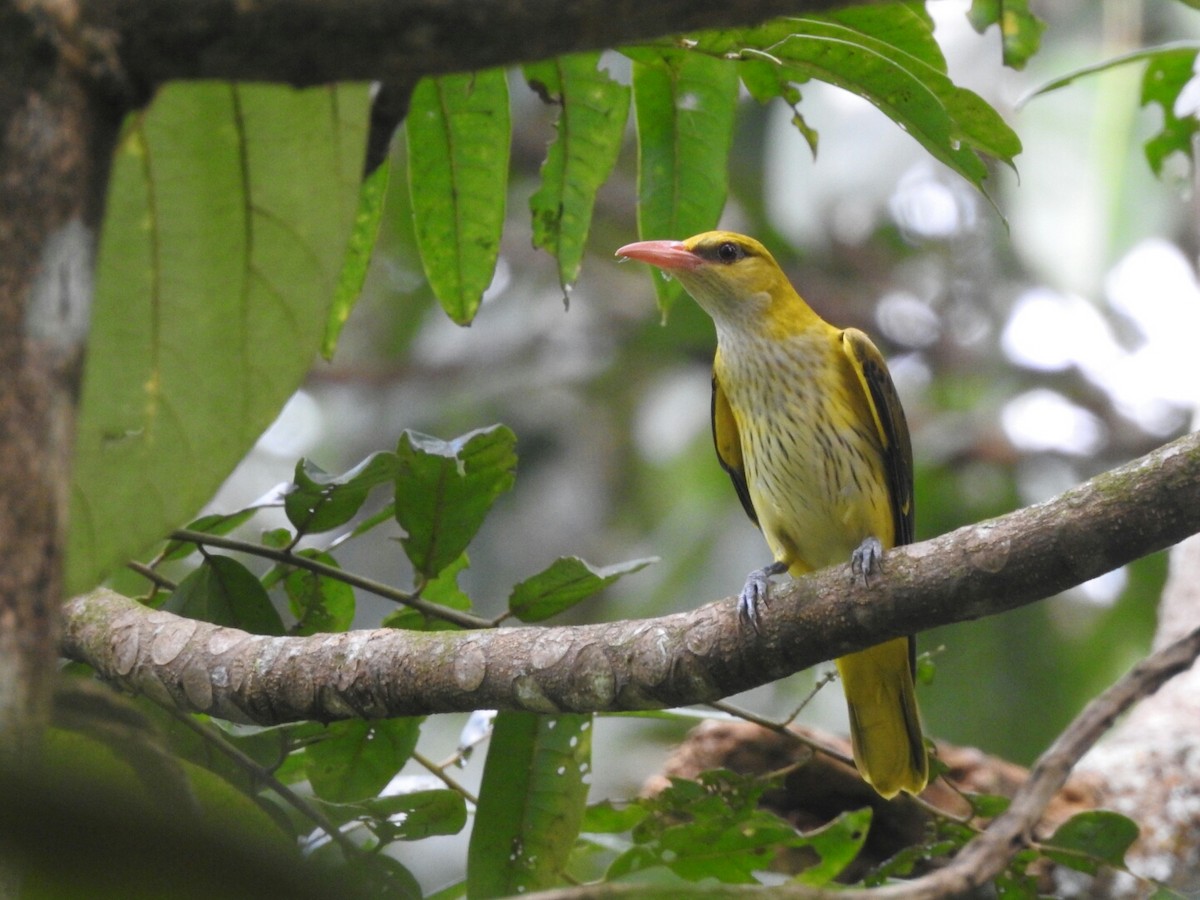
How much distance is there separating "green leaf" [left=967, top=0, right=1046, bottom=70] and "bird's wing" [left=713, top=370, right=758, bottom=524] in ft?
4.23

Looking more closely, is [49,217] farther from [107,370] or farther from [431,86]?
[431,86]

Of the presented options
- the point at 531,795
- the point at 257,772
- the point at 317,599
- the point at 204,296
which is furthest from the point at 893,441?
the point at 204,296

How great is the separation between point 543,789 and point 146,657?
28.0 inches

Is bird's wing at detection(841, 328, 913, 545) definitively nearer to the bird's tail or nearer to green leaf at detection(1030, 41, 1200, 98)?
the bird's tail

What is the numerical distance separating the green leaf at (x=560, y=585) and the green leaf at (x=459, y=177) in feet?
1.54

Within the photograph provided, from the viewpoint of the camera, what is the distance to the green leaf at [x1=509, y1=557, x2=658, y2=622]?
7.42 feet

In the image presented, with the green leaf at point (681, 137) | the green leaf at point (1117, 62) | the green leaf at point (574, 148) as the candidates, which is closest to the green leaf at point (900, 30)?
the green leaf at point (681, 137)

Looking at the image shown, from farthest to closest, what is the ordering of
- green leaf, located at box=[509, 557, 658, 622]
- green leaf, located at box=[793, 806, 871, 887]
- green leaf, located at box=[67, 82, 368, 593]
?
green leaf, located at box=[793, 806, 871, 887]
green leaf, located at box=[509, 557, 658, 622]
green leaf, located at box=[67, 82, 368, 593]

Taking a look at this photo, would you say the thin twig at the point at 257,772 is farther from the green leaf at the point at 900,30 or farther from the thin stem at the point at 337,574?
the green leaf at the point at 900,30

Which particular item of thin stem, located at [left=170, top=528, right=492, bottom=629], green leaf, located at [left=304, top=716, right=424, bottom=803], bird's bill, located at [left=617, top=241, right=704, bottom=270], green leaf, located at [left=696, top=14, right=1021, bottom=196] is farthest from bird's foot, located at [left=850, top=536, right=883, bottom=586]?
bird's bill, located at [left=617, top=241, right=704, bottom=270]

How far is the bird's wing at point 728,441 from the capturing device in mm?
3559

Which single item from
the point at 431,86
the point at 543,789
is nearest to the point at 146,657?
the point at 543,789

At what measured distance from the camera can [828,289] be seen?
8375mm

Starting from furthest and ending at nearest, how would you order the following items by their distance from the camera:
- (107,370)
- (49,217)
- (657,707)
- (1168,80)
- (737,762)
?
(1168,80), (737,762), (657,707), (107,370), (49,217)
